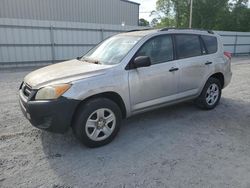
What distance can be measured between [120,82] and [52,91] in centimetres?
103

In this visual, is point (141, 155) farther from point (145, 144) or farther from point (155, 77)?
point (155, 77)

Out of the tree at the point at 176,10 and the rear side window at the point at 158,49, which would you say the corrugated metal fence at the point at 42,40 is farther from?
the tree at the point at 176,10

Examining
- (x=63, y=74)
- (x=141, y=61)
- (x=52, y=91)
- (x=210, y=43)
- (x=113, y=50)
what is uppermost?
(x=210, y=43)

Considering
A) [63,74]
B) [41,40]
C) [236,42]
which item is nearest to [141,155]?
[63,74]

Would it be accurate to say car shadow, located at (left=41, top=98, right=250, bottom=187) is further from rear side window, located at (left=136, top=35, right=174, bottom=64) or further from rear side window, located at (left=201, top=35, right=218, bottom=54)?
rear side window, located at (left=201, top=35, right=218, bottom=54)

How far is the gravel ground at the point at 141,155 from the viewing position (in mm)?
2832

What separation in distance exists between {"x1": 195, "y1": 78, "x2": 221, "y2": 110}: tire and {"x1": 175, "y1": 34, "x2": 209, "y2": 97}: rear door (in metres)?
0.26

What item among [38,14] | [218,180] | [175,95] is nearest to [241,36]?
[38,14]

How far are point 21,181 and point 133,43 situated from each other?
266cm

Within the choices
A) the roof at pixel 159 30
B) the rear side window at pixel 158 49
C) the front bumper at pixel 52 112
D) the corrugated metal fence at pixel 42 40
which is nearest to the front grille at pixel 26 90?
the front bumper at pixel 52 112

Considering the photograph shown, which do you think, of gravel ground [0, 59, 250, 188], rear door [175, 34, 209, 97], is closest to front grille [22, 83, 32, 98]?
gravel ground [0, 59, 250, 188]

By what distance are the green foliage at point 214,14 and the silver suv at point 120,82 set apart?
32387 millimetres

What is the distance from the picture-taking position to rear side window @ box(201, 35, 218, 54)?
203 inches

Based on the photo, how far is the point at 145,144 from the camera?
3.73 m
